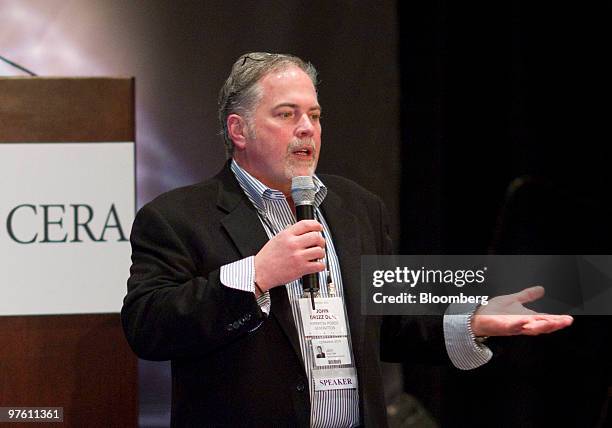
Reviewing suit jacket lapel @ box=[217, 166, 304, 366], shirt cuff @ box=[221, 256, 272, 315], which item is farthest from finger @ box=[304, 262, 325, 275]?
suit jacket lapel @ box=[217, 166, 304, 366]

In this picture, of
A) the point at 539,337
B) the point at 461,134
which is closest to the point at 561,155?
the point at 461,134

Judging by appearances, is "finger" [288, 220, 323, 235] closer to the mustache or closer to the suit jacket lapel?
the suit jacket lapel

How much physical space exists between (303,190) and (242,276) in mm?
280

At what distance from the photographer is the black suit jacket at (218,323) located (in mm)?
2092

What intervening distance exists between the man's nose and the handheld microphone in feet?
0.65

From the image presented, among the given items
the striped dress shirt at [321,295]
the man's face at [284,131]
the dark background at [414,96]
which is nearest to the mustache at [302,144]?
the man's face at [284,131]

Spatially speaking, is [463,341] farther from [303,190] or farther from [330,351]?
[303,190]

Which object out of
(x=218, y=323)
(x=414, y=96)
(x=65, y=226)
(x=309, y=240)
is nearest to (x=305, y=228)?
(x=309, y=240)

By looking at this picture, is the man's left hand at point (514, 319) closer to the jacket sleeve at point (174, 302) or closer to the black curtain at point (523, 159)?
the jacket sleeve at point (174, 302)

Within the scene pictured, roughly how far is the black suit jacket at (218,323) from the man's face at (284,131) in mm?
125

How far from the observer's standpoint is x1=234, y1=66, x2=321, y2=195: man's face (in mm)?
2404

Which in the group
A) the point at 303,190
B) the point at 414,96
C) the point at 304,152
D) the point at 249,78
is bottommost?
the point at 303,190

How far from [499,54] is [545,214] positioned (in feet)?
2.41

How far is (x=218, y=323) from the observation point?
207 centimetres
